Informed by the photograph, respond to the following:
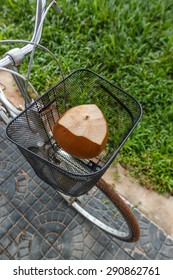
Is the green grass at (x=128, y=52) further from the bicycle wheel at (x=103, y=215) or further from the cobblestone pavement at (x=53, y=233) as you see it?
the cobblestone pavement at (x=53, y=233)

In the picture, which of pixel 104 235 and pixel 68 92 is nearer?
pixel 68 92

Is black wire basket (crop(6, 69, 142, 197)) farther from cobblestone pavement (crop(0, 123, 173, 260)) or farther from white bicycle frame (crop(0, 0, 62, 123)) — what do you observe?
cobblestone pavement (crop(0, 123, 173, 260))

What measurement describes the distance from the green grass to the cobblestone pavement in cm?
54

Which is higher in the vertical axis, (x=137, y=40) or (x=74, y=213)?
(x=137, y=40)

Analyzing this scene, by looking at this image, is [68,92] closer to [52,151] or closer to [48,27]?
[52,151]

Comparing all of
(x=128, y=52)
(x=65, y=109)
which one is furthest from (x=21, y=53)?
(x=128, y=52)

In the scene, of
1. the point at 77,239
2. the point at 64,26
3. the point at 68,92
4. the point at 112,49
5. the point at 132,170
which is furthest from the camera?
the point at 64,26

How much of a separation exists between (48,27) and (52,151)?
233 cm

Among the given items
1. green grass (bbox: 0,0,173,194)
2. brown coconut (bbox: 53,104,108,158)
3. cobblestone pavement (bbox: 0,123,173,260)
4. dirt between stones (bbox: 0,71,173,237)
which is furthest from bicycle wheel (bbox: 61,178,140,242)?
brown coconut (bbox: 53,104,108,158)

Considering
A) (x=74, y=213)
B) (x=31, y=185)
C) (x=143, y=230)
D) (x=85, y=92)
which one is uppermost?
(x=85, y=92)

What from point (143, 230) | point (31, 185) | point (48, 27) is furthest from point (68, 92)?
point (48, 27)

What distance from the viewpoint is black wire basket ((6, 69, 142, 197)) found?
1324 millimetres

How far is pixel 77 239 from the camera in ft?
6.66

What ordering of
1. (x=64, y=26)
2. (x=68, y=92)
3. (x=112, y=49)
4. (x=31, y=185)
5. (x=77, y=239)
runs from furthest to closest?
(x=64, y=26), (x=112, y=49), (x=31, y=185), (x=77, y=239), (x=68, y=92)
